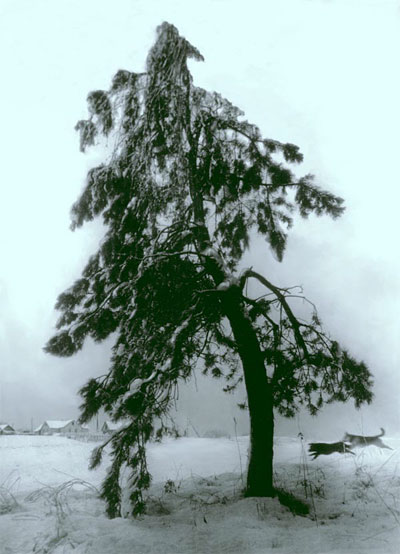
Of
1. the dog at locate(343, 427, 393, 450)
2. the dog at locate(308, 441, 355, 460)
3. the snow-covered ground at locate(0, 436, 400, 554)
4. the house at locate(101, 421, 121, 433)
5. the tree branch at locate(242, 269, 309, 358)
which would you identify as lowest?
the snow-covered ground at locate(0, 436, 400, 554)

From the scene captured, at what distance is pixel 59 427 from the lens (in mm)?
4062

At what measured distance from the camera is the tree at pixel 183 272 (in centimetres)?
390

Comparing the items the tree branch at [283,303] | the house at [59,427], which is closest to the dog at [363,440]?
Answer: the tree branch at [283,303]

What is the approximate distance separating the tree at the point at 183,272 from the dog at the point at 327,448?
82cm

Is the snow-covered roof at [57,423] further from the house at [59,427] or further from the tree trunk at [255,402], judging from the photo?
the tree trunk at [255,402]

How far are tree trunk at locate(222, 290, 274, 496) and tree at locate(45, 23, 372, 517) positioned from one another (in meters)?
0.01

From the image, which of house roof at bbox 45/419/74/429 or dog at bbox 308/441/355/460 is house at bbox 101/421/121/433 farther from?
dog at bbox 308/441/355/460

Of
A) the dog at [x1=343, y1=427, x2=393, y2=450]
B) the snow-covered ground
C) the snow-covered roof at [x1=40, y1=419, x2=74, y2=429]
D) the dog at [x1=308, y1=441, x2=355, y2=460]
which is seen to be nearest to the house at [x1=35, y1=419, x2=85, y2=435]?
the snow-covered roof at [x1=40, y1=419, x2=74, y2=429]

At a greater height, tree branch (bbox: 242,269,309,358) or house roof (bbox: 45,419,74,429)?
tree branch (bbox: 242,269,309,358)

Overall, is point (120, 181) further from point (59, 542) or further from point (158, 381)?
point (59, 542)

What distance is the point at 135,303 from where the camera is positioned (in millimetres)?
3857

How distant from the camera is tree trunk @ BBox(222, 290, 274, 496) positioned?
3936 millimetres

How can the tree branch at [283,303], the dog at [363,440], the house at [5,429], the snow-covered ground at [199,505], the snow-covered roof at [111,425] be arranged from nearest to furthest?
the snow-covered ground at [199,505], the house at [5,429], the snow-covered roof at [111,425], the tree branch at [283,303], the dog at [363,440]

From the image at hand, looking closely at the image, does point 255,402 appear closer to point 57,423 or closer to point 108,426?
point 108,426
